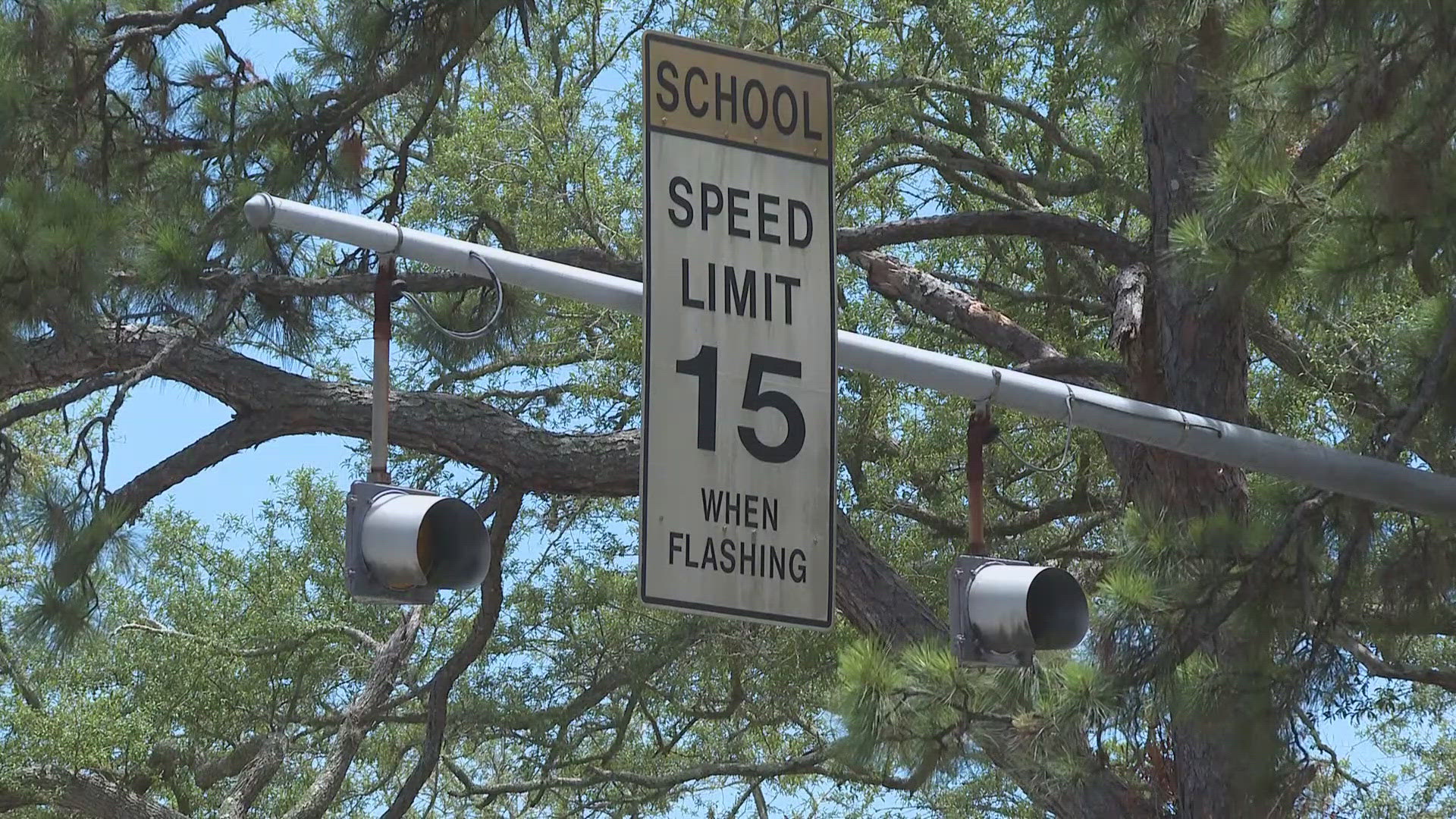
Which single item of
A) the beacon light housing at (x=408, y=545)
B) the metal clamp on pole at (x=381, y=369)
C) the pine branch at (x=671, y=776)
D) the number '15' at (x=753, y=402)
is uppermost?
the pine branch at (x=671, y=776)

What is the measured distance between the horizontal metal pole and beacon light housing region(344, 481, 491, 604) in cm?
Answer: 71

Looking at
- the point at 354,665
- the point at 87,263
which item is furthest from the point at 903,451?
the point at 87,263

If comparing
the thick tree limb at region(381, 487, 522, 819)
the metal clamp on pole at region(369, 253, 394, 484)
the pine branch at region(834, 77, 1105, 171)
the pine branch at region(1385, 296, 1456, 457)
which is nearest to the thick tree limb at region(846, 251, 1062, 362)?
the pine branch at region(834, 77, 1105, 171)

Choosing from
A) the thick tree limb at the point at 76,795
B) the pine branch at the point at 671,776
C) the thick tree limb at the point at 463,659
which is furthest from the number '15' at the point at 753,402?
the thick tree limb at the point at 76,795

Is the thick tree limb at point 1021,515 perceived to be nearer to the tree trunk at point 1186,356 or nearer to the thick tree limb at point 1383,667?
the tree trunk at point 1186,356

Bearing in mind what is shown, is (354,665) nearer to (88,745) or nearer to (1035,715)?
(88,745)

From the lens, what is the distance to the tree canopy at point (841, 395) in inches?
274

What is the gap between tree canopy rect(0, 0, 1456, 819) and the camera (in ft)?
22.8

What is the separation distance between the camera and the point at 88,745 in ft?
44.0

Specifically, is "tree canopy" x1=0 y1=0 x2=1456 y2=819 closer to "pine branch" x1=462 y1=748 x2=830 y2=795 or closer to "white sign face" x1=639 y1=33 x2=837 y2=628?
"pine branch" x1=462 y1=748 x2=830 y2=795

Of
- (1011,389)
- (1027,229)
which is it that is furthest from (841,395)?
(1011,389)

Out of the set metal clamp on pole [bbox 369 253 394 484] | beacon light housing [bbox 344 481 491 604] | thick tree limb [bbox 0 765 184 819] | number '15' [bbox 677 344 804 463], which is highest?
thick tree limb [bbox 0 765 184 819]

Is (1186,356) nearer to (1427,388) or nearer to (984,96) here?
(1427,388)

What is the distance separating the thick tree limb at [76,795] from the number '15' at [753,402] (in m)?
9.57
